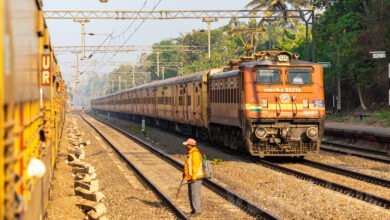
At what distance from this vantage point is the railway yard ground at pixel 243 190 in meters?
11.5

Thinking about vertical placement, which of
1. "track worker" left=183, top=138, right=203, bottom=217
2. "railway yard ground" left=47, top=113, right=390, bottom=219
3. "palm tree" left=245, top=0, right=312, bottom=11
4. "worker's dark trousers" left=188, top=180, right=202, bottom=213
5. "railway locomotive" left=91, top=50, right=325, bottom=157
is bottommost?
"railway yard ground" left=47, top=113, right=390, bottom=219

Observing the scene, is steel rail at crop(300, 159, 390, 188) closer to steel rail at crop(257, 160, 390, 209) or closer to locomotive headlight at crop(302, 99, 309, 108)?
steel rail at crop(257, 160, 390, 209)

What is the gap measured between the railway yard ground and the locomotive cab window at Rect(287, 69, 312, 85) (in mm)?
2603

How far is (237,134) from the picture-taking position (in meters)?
20.9

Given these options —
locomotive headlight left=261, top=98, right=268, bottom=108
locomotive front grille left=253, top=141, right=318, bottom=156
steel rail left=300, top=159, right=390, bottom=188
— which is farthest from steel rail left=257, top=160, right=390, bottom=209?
locomotive headlight left=261, top=98, right=268, bottom=108

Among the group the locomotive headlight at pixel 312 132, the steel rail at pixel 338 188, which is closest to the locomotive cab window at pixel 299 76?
the locomotive headlight at pixel 312 132

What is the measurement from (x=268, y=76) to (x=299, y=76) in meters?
1.04

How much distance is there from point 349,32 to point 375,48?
585 cm

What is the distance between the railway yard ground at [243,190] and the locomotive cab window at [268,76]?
2635mm

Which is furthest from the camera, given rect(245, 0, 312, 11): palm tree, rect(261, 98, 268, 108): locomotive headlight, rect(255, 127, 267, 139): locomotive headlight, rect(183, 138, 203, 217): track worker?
rect(245, 0, 312, 11): palm tree

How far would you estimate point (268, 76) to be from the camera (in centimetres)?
1894

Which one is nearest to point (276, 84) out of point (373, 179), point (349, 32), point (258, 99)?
point (258, 99)

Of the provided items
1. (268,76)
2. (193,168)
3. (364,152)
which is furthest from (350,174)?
(364,152)

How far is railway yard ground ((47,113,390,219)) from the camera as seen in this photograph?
37.6 feet
